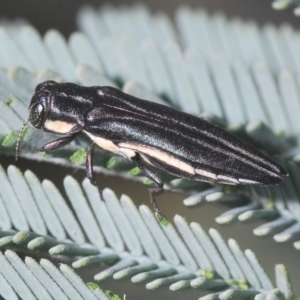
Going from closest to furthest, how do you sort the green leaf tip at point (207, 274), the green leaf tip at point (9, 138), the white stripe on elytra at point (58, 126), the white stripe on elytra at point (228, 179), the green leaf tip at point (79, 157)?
the green leaf tip at point (207, 274) < the green leaf tip at point (9, 138) < the green leaf tip at point (79, 157) < the white stripe on elytra at point (228, 179) < the white stripe on elytra at point (58, 126)

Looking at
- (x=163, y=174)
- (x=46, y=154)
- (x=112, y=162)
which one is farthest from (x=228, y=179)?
(x=46, y=154)

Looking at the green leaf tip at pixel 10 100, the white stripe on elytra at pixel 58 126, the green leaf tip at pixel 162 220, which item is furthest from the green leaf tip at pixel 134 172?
the green leaf tip at pixel 10 100

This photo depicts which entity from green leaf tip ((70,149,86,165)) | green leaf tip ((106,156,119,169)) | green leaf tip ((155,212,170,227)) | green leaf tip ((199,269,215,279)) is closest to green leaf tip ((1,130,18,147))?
green leaf tip ((70,149,86,165))

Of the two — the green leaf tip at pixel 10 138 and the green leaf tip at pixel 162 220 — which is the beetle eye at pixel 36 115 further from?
the green leaf tip at pixel 162 220

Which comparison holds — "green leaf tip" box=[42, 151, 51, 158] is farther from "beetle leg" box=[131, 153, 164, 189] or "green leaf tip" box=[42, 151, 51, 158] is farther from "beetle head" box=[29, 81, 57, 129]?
"beetle leg" box=[131, 153, 164, 189]

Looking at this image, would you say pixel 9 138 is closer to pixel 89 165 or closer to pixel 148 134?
pixel 89 165

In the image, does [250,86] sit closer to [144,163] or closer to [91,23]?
[144,163]

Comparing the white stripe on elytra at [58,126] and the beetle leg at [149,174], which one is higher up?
the white stripe on elytra at [58,126]
